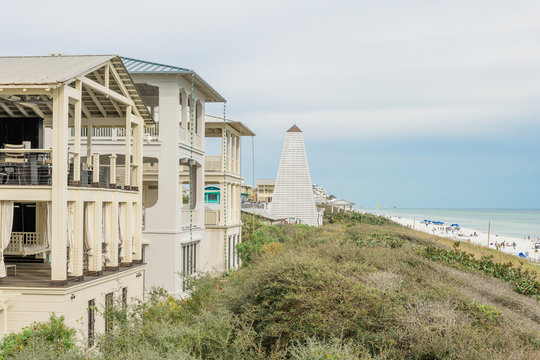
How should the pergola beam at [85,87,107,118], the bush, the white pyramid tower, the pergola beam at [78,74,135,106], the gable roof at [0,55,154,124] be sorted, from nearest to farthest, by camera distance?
the bush → the gable roof at [0,55,154,124] → the pergola beam at [78,74,135,106] → the pergola beam at [85,87,107,118] → the white pyramid tower

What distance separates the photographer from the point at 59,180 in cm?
1330

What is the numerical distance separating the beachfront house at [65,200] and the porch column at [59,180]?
0.02 metres

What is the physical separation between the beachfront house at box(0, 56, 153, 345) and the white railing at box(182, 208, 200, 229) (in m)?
5.56

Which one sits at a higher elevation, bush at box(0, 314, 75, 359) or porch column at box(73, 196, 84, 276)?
porch column at box(73, 196, 84, 276)

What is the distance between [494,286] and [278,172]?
39109 millimetres

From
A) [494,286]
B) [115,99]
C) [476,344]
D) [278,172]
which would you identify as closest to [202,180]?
[115,99]

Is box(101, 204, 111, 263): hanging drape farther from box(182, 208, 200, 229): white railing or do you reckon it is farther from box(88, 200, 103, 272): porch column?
box(182, 208, 200, 229): white railing

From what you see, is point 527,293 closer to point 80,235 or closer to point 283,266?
point 283,266

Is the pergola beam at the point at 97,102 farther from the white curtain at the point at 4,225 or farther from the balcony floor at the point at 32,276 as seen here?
the balcony floor at the point at 32,276

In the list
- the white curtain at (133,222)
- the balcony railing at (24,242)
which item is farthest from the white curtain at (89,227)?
the white curtain at (133,222)

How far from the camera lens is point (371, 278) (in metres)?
13.5

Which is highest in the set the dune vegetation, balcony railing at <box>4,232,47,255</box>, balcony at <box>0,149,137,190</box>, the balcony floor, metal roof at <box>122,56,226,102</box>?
metal roof at <box>122,56,226,102</box>

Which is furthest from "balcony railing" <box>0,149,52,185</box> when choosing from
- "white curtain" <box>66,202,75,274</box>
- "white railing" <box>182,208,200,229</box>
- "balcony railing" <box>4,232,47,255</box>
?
"white railing" <box>182,208,200,229</box>

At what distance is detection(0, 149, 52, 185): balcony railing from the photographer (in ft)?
45.5
